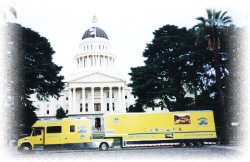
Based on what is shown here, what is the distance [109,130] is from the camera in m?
20.8

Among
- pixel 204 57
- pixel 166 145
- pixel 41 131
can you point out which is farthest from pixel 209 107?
pixel 41 131

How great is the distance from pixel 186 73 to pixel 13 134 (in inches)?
930

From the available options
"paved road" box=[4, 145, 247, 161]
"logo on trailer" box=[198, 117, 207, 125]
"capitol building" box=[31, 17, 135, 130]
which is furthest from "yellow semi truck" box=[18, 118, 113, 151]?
"capitol building" box=[31, 17, 135, 130]

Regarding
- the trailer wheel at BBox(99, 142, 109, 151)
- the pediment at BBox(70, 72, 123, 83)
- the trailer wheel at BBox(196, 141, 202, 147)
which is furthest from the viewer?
the pediment at BBox(70, 72, 123, 83)

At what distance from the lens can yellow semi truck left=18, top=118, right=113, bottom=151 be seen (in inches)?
797

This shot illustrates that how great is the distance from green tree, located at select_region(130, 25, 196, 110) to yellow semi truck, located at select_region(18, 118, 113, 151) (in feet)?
37.8

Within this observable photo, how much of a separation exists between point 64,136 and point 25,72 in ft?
32.3

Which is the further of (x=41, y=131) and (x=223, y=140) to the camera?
(x=223, y=140)

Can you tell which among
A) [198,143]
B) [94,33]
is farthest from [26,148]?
[94,33]

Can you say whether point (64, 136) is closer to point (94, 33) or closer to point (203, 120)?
point (203, 120)

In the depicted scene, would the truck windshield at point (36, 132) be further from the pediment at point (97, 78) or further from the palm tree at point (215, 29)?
the pediment at point (97, 78)

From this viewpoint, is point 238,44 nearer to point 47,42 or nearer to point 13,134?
point 47,42

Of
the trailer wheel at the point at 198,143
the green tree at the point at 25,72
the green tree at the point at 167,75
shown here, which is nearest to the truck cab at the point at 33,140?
the green tree at the point at 25,72

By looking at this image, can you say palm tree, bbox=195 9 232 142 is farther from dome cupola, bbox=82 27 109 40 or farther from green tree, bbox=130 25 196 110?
dome cupola, bbox=82 27 109 40
